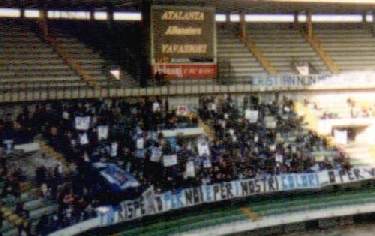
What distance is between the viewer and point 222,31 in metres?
38.4

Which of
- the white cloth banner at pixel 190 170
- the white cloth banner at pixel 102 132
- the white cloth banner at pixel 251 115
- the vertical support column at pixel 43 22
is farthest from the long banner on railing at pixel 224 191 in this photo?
the vertical support column at pixel 43 22

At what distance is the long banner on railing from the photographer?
1057 inches

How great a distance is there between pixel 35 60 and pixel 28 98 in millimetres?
3176

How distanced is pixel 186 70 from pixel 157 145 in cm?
529

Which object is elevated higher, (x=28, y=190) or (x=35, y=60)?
(x=35, y=60)

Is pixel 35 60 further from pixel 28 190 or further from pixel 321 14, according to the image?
pixel 321 14

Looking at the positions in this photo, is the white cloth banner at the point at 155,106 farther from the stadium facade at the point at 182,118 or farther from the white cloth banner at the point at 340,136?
the white cloth banner at the point at 340,136

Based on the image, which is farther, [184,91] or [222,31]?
[222,31]

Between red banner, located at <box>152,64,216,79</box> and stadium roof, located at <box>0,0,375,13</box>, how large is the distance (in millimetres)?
2952

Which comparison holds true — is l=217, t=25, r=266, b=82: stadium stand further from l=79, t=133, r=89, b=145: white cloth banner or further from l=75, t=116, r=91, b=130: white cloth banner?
l=79, t=133, r=89, b=145: white cloth banner

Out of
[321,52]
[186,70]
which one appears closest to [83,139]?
[186,70]

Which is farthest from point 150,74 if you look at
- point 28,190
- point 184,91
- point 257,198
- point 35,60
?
point 28,190

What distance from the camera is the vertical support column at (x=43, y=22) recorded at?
3288 cm

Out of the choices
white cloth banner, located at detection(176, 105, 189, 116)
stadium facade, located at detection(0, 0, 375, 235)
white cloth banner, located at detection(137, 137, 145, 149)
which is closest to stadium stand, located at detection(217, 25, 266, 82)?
stadium facade, located at detection(0, 0, 375, 235)
